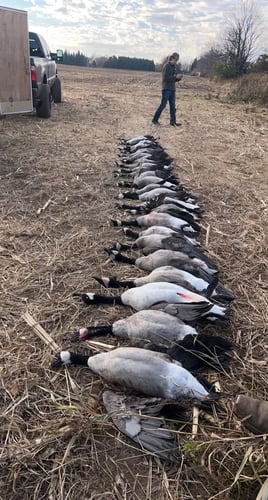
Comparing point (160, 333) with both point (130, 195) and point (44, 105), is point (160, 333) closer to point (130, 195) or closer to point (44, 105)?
point (130, 195)

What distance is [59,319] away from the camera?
3293mm

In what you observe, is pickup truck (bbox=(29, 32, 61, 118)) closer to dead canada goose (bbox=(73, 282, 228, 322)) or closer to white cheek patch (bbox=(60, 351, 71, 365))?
dead canada goose (bbox=(73, 282, 228, 322))

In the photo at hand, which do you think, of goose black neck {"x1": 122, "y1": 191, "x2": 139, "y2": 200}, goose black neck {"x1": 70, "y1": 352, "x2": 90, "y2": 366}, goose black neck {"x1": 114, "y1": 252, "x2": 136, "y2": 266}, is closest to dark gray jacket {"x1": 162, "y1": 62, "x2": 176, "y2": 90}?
goose black neck {"x1": 122, "y1": 191, "x2": 139, "y2": 200}

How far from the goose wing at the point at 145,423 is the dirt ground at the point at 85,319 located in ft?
0.19

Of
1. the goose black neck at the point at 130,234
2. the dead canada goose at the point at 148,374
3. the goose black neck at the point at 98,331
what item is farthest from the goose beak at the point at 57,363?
the goose black neck at the point at 130,234

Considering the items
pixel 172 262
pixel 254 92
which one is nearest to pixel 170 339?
pixel 172 262

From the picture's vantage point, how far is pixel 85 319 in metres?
3.35

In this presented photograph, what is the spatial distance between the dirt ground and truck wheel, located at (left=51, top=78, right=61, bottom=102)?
6.71 m

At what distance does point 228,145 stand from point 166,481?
9.27 metres

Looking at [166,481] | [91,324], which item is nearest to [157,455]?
[166,481]

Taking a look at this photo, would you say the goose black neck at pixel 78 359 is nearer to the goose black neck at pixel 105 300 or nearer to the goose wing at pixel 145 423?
the goose wing at pixel 145 423

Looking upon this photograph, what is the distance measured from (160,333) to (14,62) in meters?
8.28

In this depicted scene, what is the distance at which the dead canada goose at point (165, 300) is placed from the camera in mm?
Result: 3109

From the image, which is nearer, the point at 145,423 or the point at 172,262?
the point at 145,423
